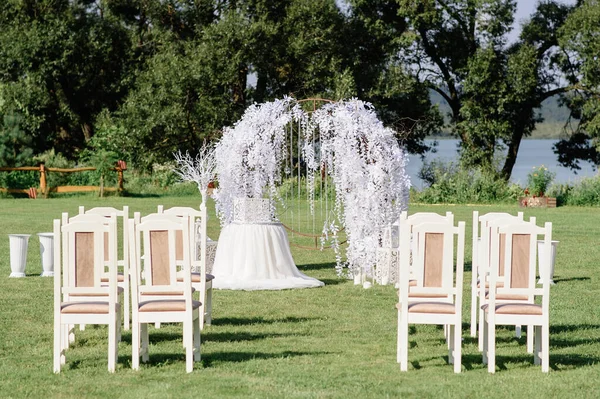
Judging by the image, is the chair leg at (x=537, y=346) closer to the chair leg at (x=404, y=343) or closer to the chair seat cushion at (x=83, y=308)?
the chair leg at (x=404, y=343)

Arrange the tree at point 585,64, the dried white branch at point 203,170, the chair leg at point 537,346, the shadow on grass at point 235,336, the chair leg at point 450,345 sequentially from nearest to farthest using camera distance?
the chair leg at point 537,346
the chair leg at point 450,345
the shadow on grass at point 235,336
the dried white branch at point 203,170
the tree at point 585,64

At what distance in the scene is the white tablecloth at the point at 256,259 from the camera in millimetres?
13766

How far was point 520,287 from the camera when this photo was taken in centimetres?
816

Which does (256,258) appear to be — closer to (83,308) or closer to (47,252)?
(47,252)

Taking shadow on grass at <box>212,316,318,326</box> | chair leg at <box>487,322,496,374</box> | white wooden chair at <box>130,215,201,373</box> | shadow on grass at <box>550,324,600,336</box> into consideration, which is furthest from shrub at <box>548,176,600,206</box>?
white wooden chair at <box>130,215,201,373</box>

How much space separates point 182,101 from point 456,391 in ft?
96.6

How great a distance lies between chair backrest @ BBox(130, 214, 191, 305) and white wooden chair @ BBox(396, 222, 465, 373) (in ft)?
5.88

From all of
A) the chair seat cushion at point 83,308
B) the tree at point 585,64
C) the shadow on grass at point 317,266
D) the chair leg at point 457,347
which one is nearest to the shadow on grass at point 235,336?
the chair seat cushion at point 83,308

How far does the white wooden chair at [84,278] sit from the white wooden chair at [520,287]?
3.08 m

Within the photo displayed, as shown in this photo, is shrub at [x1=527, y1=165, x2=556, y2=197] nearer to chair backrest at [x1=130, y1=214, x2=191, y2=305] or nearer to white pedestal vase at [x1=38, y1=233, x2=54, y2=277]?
white pedestal vase at [x1=38, y1=233, x2=54, y2=277]

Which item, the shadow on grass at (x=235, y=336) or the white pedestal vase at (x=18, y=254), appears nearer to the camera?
the shadow on grass at (x=235, y=336)

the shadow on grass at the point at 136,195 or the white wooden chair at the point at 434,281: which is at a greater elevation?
the white wooden chair at the point at 434,281

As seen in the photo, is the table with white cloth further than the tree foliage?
No

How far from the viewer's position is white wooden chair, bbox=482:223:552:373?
309 inches
